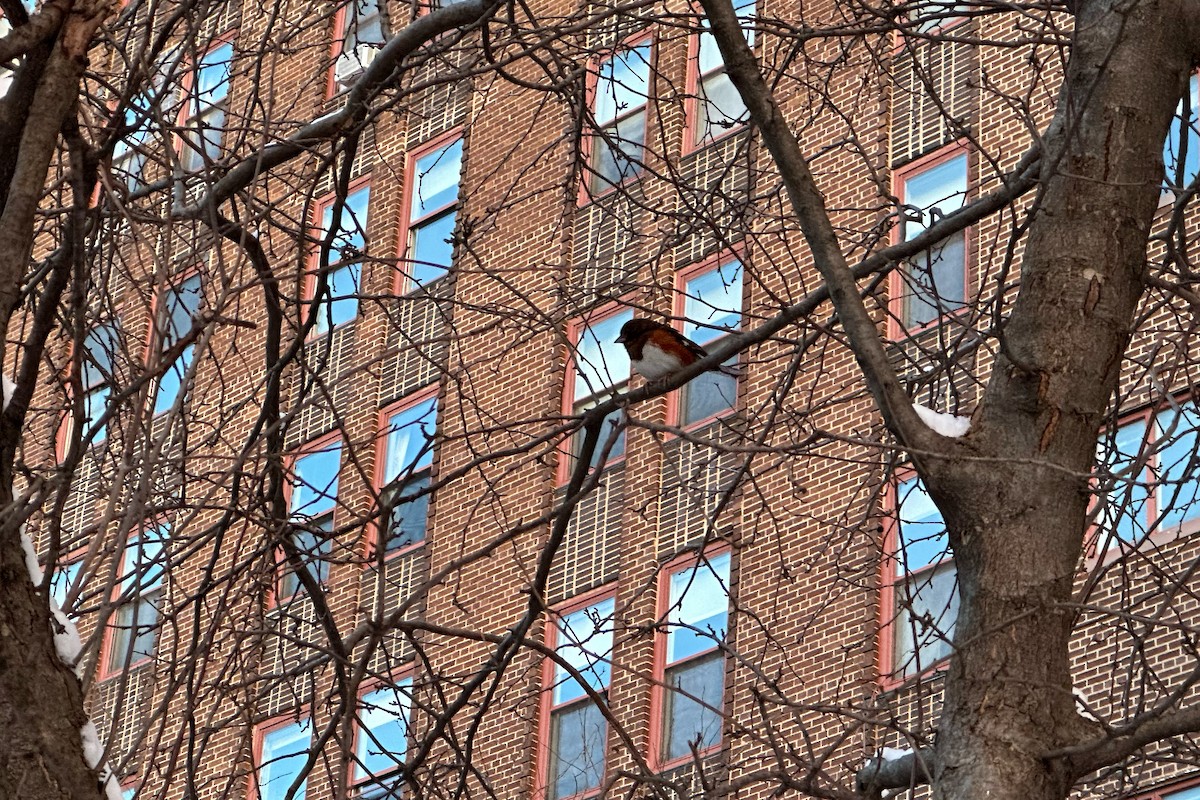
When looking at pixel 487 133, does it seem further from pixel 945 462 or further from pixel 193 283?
pixel 945 462

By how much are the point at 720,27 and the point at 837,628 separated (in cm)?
1029

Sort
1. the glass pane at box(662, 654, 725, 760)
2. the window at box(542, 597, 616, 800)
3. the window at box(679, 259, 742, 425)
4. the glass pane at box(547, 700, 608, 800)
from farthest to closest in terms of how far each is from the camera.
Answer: the window at box(679, 259, 742, 425)
the window at box(542, 597, 616, 800)
the glass pane at box(547, 700, 608, 800)
the glass pane at box(662, 654, 725, 760)

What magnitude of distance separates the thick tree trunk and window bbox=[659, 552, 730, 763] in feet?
35.6

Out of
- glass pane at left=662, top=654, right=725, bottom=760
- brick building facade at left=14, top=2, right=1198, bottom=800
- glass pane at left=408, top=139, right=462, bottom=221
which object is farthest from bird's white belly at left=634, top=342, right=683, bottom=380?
glass pane at left=408, top=139, right=462, bottom=221

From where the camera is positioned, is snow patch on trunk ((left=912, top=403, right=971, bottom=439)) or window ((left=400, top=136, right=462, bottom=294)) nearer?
snow patch on trunk ((left=912, top=403, right=971, bottom=439))

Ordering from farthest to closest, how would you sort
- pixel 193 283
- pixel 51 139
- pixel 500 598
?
pixel 193 283 → pixel 500 598 → pixel 51 139

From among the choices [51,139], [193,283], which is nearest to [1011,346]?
[51,139]

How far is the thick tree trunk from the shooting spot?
184 inches

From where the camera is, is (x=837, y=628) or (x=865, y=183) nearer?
(x=837, y=628)

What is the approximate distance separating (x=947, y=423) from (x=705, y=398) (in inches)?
502

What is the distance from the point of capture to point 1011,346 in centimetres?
529

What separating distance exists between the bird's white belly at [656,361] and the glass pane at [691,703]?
643 centimetres

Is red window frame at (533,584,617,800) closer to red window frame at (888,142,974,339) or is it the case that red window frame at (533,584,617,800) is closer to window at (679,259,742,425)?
window at (679,259,742,425)

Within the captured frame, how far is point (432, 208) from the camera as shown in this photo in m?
21.3
